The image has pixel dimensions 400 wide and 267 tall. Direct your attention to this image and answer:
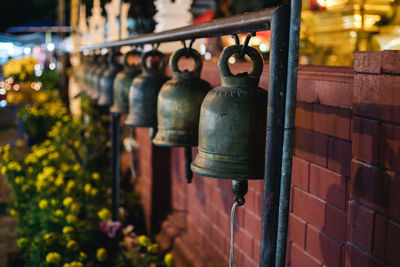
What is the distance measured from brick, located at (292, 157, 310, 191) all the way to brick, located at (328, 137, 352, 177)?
0.18m

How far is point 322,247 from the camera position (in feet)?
6.16

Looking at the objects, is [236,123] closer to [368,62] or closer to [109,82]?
[368,62]

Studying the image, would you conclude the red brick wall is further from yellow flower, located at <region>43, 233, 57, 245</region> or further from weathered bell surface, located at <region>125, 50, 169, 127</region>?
yellow flower, located at <region>43, 233, 57, 245</region>

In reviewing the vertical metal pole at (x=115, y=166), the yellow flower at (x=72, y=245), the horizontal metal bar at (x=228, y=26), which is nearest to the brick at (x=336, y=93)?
the horizontal metal bar at (x=228, y=26)

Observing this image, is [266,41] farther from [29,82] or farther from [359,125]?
[359,125]

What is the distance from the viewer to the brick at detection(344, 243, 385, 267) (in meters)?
1.42

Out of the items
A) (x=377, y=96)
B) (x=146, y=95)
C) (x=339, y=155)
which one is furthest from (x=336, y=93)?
(x=146, y=95)

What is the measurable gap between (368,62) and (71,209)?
2.60 m

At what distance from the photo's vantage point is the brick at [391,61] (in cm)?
130

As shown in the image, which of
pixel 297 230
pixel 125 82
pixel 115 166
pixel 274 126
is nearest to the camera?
pixel 274 126

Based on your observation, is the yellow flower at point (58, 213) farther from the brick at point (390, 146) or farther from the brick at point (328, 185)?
the brick at point (390, 146)

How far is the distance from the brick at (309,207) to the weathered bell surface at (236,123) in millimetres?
584

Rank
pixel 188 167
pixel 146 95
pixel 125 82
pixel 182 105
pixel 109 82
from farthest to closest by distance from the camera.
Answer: pixel 109 82 → pixel 125 82 → pixel 146 95 → pixel 188 167 → pixel 182 105

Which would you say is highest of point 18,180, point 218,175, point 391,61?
point 391,61
